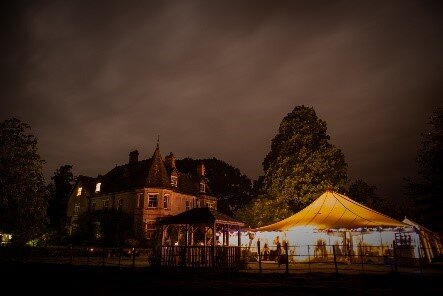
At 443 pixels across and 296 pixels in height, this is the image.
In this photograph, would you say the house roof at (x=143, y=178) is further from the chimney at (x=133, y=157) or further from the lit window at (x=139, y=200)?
the lit window at (x=139, y=200)

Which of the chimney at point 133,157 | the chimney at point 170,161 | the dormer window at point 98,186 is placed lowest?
the dormer window at point 98,186

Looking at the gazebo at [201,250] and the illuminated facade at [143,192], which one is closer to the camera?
the gazebo at [201,250]

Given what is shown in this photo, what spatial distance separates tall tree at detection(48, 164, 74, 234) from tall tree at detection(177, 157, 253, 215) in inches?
774

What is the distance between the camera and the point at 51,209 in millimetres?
58906

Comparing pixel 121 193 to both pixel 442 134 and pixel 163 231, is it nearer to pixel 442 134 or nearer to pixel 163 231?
pixel 163 231

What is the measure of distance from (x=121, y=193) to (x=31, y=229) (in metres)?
18.0

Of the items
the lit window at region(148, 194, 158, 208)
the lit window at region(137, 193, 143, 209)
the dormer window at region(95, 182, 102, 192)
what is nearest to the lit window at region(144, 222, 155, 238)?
the lit window at region(148, 194, 158, 208)

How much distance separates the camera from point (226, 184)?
6812cm

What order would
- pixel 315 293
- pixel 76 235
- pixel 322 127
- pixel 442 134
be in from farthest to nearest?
pixel 76 235 < pixel 322 127 < pixel 442 134 < pixel 315 293

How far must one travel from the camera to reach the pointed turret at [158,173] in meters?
42.8

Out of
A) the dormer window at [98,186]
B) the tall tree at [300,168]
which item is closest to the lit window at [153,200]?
the dormer window at [98,186]

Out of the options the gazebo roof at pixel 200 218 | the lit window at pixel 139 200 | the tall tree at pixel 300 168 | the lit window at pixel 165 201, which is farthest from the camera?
the lit window at pixel 165 201

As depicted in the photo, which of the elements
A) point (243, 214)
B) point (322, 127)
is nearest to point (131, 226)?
point (243, 214)

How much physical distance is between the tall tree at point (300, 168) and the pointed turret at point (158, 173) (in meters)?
14.6
